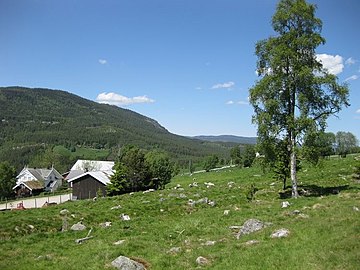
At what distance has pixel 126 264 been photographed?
1345 cm

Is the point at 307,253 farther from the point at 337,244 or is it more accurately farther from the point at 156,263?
the point at 156,263

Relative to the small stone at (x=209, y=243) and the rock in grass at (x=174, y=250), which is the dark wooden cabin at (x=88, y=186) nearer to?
the small stone at (x=209, y=243)

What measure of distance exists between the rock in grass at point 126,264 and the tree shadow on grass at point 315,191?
18.6 meters

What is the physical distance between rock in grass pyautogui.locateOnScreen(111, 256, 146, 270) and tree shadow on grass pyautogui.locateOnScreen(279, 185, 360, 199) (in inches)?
733

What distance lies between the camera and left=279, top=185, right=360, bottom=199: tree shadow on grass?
27.8m

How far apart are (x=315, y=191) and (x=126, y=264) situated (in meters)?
21.0

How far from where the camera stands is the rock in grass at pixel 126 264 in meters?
13.3

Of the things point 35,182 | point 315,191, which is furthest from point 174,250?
point 35,182

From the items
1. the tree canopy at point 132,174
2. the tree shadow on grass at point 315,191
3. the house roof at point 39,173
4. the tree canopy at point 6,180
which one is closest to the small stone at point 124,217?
the tree shadow on grass at point 315,191

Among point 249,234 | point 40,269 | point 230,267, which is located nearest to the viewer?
point 230,267

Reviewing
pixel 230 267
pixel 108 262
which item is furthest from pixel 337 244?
pixel 108 262

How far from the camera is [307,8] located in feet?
88.0

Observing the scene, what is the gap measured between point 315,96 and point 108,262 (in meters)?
20.3

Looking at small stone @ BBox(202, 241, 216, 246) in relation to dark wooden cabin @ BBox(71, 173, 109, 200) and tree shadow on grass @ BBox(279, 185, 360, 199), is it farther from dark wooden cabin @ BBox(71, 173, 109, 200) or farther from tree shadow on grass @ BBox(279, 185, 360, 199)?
dark wooden cabin @ BBox(71, 173, 109, 200)
